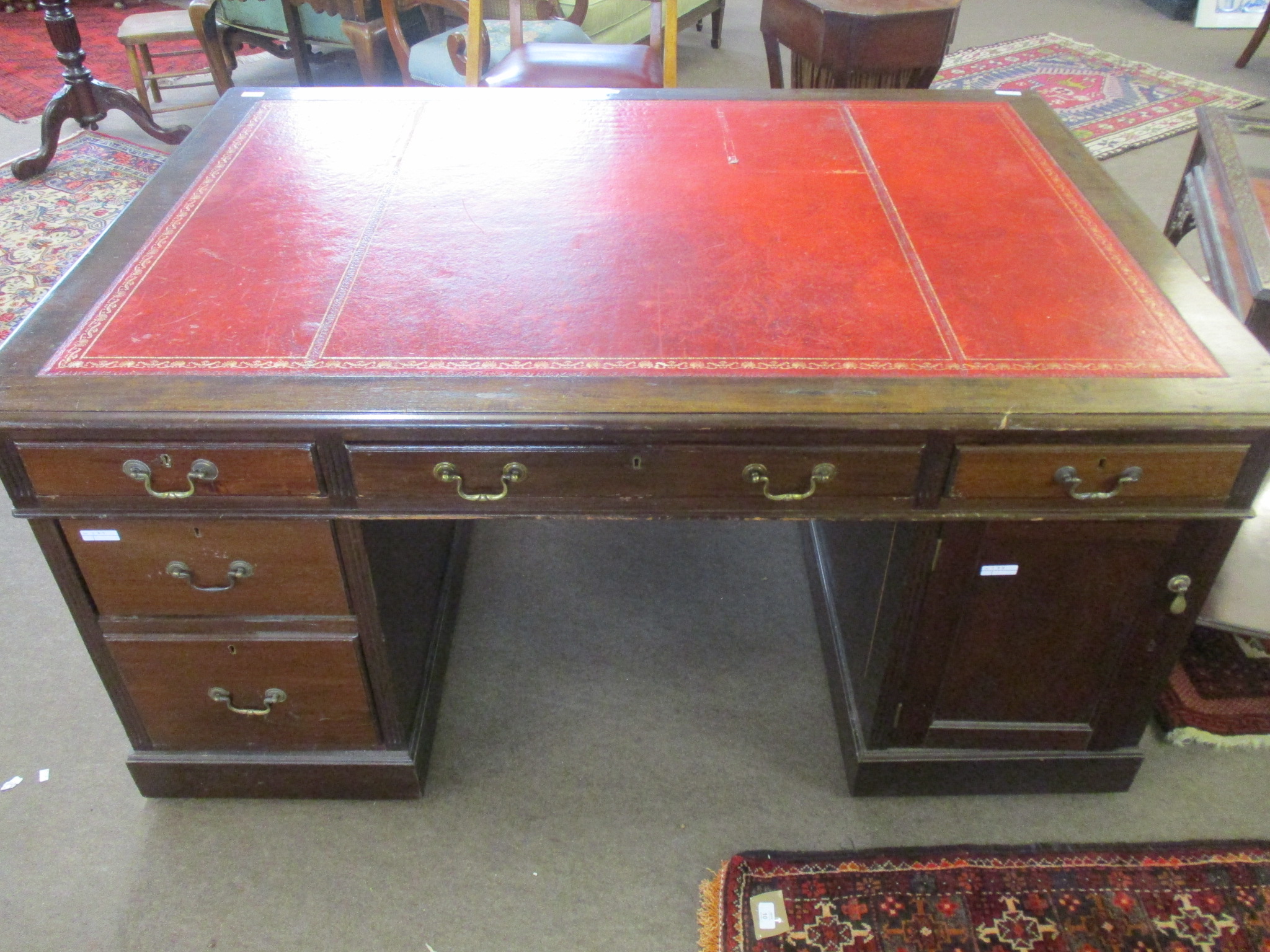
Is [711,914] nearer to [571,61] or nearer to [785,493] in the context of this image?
[785,493]

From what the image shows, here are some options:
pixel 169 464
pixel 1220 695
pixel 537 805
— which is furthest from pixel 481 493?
pixel 1220 695

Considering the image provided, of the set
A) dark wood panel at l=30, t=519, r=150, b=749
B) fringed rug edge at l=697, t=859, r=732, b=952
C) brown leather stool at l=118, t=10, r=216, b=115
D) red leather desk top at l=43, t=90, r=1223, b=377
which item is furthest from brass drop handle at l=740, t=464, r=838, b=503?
brown leather stool at l=118, t=10, r=216, b=115

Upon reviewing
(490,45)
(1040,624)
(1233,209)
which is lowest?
(1040,624)

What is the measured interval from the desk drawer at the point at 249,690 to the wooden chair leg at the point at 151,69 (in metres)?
3.84

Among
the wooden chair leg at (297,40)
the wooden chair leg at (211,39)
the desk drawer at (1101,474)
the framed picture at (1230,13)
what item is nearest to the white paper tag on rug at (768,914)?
the desk drawer at (1101,474)

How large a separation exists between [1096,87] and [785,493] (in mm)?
4294

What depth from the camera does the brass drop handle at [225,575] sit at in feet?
4.70

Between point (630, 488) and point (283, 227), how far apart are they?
2.53ft

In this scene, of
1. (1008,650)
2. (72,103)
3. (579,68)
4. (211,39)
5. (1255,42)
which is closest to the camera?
(1008,650)

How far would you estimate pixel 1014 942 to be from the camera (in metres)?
1.55

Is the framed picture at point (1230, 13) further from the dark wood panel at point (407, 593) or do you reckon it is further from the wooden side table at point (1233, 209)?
the dark wood panel at point (407, 593)

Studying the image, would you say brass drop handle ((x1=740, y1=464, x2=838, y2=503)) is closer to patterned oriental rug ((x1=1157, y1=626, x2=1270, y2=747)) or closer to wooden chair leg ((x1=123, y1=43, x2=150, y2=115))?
patterned oriental rug ((x1=1157, y1=626, x2=1270, y2=747))

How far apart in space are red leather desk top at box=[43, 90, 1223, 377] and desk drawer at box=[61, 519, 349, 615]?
243mm

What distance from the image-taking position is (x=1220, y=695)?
6.23 ft
